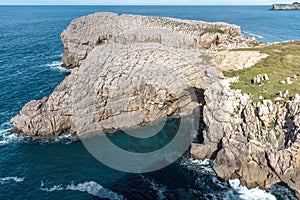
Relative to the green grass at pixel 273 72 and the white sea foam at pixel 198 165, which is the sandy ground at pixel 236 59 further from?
the white sea foam at pixel 198 165

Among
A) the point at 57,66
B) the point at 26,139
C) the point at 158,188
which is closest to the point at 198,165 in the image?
the point at 158,188

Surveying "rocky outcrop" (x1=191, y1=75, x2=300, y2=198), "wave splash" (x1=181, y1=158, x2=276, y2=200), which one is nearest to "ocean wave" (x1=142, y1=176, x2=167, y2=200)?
"wave splash" (x1=181, y1=158, x2=276, y2=200)

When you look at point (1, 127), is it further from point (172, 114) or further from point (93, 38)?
point (93, 38)

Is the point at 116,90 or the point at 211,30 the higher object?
the point at 211,30

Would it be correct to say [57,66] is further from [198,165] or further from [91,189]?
[198,165]

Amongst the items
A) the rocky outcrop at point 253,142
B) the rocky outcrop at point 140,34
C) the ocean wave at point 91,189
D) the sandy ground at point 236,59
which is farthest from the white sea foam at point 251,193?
the rocky outcrop at point 140,34

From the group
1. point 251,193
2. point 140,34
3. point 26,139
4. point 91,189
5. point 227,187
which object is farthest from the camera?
point 140,34

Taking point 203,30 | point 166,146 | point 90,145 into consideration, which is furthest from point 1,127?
point 203,30
